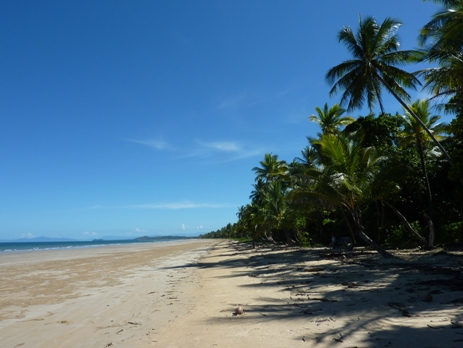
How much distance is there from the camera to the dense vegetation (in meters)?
13.7

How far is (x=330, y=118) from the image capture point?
99.0 feet

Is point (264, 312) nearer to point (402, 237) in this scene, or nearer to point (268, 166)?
point (402, 237)

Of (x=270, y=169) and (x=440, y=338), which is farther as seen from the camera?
(x=270, y=169)

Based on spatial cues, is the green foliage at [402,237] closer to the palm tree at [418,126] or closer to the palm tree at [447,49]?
the palm tree at [418,126]

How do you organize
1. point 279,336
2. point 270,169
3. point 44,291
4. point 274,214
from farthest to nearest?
point 270,169 < point 274,214 < point 44,291 < point 279,336

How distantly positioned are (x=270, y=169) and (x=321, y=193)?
29.6 metres

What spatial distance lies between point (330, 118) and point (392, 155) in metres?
14.3

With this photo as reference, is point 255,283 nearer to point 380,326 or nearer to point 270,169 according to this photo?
point 380,326

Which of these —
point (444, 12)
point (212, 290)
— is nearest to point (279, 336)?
point (212, 290)

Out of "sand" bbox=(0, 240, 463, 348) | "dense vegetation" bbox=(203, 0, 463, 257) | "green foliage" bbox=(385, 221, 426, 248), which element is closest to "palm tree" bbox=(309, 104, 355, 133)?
"dense vegetation" bbox=(203, 0, 463, 257)

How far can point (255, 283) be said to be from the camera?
10305 mm

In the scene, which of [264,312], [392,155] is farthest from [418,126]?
[264,312]

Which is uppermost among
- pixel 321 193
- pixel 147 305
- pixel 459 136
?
pixel 459 136

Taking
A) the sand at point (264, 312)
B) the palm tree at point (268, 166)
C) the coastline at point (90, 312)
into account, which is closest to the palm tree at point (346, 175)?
the sand at point (264, 312)
